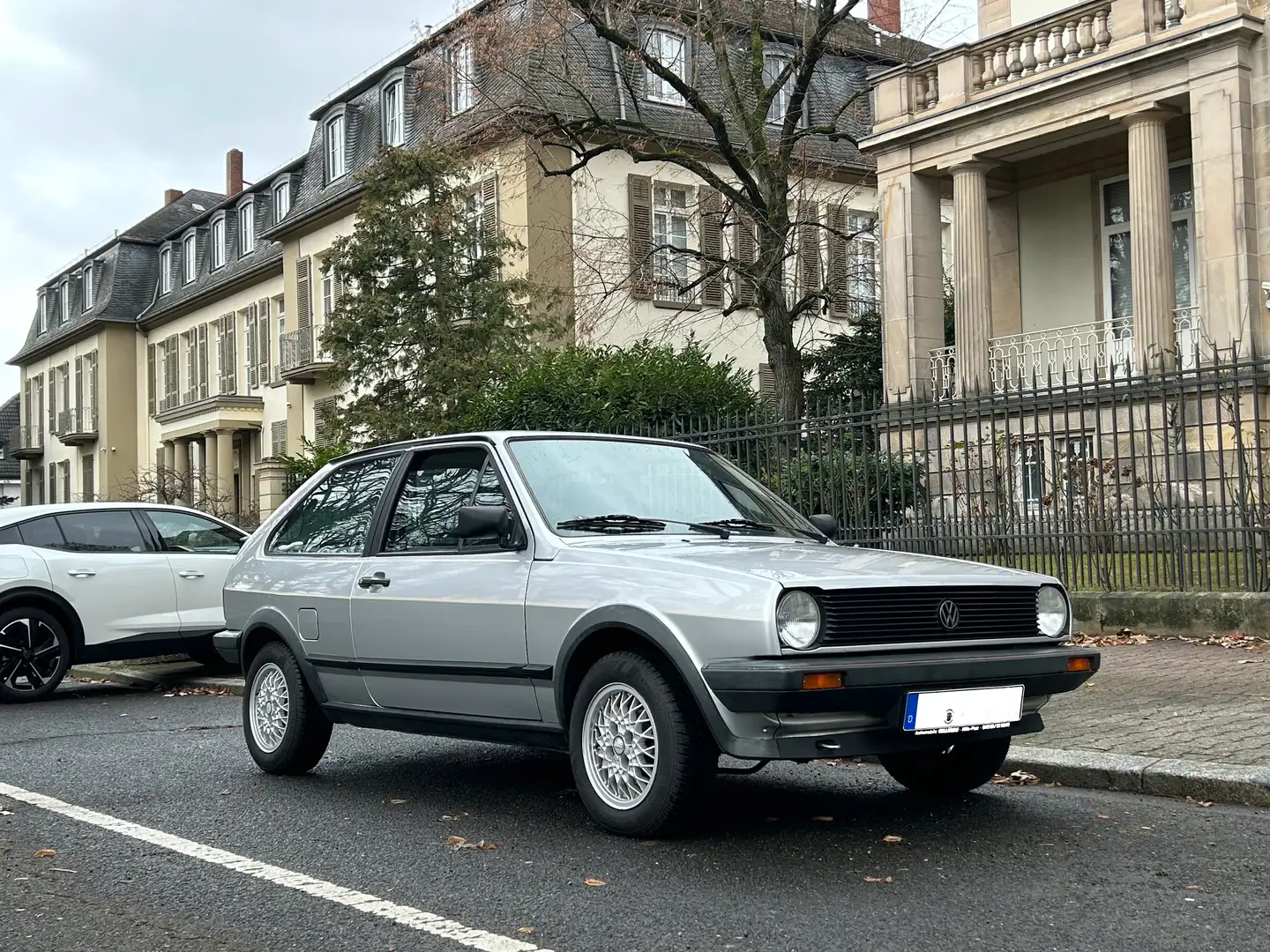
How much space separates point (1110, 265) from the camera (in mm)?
22719

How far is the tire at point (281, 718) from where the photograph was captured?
7289 millimetres

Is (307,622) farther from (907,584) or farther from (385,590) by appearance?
(907,584)

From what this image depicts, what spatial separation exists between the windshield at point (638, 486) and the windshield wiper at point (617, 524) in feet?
0.08

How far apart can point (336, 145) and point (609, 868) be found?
34.9 metres

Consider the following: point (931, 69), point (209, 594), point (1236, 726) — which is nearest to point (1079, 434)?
point (1236, 726)

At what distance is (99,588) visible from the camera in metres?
12.2

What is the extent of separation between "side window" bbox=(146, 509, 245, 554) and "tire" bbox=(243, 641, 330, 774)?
554cm

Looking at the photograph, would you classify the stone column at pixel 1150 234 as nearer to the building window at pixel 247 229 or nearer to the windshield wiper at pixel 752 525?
the windshield wiper at pixel 752 525

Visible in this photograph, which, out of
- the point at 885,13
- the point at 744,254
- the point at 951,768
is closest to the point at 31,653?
the point at 951,768

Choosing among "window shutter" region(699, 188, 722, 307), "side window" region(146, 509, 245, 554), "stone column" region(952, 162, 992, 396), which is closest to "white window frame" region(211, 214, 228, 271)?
"window shutter" region(699, 188, 722, 307)

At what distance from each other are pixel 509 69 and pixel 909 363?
7331mm

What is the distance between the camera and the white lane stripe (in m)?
4.26

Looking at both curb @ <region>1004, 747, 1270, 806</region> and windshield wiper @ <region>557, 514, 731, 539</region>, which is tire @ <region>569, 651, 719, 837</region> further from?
curb @ <region>1004, 747, 1270, 806</region>

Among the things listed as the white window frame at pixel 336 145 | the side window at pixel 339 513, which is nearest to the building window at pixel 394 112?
the white window frame at pixel 336 145
